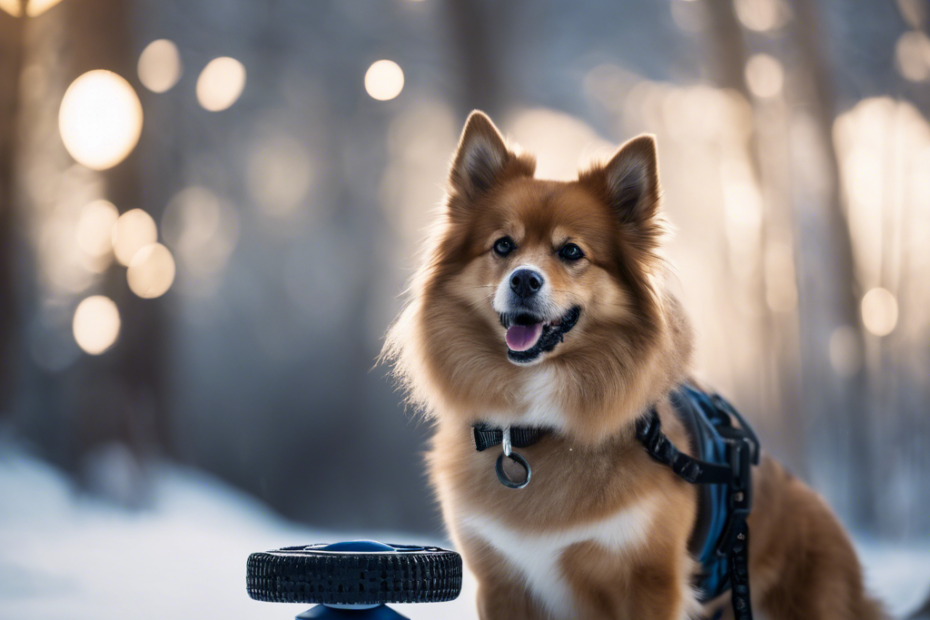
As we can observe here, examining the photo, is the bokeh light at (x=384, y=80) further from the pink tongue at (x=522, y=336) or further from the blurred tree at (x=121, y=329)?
the pink tongue at (x=522, y=336)

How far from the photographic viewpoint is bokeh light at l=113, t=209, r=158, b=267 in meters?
3.29

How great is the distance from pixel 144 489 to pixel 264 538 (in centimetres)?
59

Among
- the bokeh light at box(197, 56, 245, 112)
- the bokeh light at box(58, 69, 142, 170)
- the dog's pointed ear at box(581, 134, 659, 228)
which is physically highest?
the bokeh light at box(197, 56, 245, 112)

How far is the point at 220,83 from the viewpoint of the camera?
3.42 m

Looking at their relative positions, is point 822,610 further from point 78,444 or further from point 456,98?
point 78,444

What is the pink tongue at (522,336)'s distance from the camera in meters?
1.64

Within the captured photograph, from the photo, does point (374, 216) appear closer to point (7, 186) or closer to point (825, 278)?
point (7, 186)

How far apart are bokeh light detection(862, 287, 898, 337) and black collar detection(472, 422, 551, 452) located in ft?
8.20

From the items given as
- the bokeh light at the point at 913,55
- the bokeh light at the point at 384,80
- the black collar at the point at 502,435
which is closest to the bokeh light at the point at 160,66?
the bokeh light at the point at 384,80

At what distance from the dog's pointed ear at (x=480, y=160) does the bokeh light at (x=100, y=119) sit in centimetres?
204

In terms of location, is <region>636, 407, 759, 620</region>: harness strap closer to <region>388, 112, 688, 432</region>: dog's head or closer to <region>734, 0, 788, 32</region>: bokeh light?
<region>388, 112, 688, 432</region>: dog's head

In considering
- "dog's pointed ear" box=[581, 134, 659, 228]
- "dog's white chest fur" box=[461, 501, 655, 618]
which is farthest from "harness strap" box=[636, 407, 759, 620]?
"dog's pointed ear" box=[581, 134, 659, 228]

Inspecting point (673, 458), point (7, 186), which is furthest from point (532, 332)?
point (7, 186)

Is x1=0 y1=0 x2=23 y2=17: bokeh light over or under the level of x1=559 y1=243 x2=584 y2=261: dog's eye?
over
